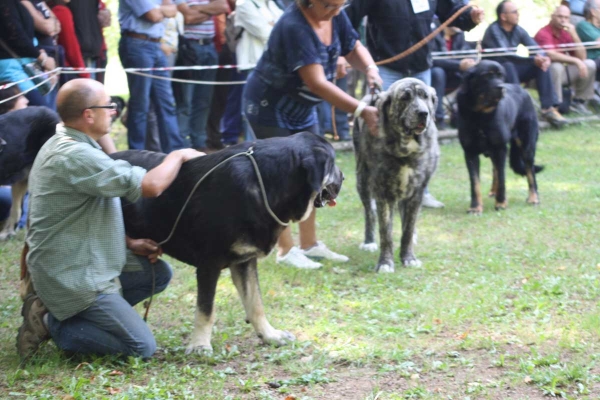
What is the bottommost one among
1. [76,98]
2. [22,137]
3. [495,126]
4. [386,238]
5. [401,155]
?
[386,238]

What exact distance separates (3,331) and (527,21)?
16.7 meters

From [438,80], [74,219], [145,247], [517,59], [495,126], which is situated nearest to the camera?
[74,219]

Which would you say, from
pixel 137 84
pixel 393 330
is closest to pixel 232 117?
pixel 137 84

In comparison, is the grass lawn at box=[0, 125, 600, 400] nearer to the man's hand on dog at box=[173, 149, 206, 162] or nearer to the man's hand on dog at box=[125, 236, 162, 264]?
the man's hand on dog at box=[125, 236, 162, 264]

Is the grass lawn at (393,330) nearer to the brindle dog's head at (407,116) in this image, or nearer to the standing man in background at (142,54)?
the brindle dog's head at (407,116)

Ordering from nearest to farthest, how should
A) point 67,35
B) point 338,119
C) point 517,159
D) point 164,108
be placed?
point 67,35 < point 517,159 < point 164,108 < point 338,119

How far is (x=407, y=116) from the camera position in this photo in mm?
6113

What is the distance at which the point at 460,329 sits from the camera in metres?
5.00

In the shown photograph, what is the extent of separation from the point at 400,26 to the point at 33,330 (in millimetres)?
4698

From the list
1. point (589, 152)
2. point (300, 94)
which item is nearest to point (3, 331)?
point (300, 94)

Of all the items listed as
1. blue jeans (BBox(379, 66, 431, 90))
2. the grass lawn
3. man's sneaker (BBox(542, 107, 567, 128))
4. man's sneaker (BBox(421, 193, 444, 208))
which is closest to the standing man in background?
the grass lawn

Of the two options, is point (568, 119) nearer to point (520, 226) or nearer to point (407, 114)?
point (520, 226)

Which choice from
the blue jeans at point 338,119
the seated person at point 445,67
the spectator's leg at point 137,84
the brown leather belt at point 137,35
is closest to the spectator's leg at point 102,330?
the spectator's leg at point 137,84

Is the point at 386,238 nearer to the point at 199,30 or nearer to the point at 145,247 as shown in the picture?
the point at 145,247
